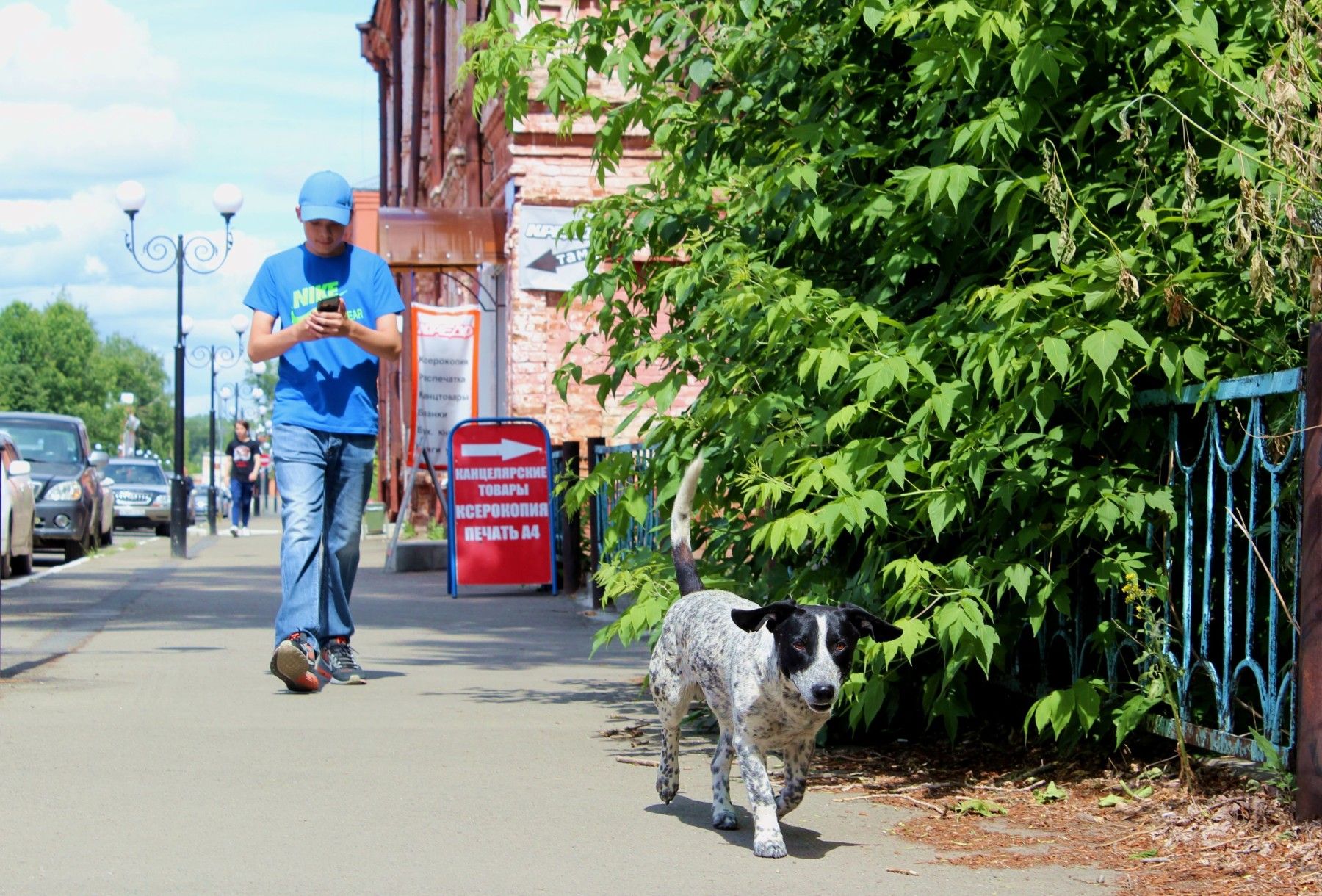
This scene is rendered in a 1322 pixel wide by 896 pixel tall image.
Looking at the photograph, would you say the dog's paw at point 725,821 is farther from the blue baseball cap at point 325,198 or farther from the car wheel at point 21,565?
the car wheel at point 21,565

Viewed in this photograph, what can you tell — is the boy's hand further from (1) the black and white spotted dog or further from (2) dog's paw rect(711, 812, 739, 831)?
(2) dog's paw rect(711, 812, 739, 831)

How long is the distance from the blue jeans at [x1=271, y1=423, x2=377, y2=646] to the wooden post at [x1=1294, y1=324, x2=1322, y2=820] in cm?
466

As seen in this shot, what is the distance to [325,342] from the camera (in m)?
8.23

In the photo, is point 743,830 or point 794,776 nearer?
point 794,776

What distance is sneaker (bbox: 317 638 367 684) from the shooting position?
823 cm

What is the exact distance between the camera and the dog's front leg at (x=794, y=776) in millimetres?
4844

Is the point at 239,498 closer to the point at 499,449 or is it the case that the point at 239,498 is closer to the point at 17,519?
the point at 17,519

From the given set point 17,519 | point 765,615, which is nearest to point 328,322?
point 765,615

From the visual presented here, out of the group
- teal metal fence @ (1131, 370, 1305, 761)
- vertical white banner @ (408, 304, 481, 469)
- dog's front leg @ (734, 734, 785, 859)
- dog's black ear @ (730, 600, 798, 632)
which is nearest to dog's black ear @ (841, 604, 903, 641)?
dog's black ear @ (730, 600, 798, 632)

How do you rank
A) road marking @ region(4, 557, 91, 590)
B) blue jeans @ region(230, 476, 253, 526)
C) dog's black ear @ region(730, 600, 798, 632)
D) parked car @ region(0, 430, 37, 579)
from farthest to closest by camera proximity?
1. blue jeans @ region(230, 476, 253, 526)
2. parked car @ region(0, 430, 37, 579)
3. road marking @ region(4, 557, 91, 590)
4. dog's black ear @ region(730, 600, 798, 632)

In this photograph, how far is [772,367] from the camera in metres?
6.05

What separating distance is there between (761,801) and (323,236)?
4575 millimetres

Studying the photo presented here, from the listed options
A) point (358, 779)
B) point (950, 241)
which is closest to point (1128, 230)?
point (950, 241)

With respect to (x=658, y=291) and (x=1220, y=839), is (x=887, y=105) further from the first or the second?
(x=1220, y=839)
